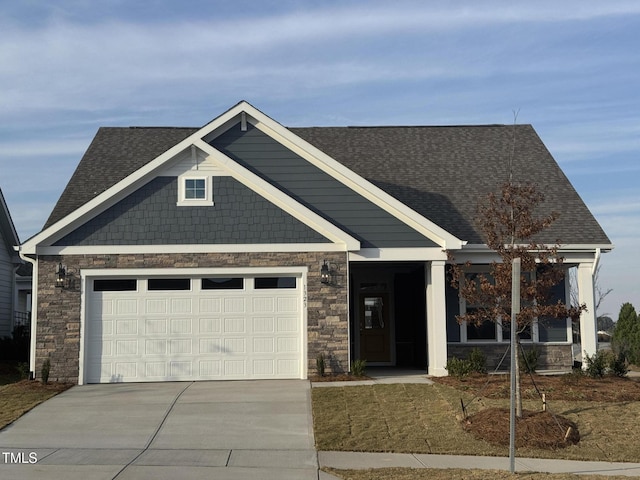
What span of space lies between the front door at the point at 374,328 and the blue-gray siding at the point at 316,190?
4273mm

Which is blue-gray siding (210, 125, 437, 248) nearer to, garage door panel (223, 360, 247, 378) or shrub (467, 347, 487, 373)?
shrub (467, 347, 487, 373)

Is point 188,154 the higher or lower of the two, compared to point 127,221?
higher

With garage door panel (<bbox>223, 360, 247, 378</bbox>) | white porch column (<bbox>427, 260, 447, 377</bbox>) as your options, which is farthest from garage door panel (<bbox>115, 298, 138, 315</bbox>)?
white porch column (<bbox>427, 260, 447, 377</bbox>)

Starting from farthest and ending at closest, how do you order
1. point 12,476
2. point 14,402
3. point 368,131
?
point 368,131 → point 14,402 → point 12,476

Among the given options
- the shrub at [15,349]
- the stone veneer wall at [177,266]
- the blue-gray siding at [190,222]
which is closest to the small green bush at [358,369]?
the stone veneer wall at [177,266]

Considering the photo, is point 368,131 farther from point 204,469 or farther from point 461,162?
point 204,469

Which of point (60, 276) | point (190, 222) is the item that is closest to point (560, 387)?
point (190, 222)

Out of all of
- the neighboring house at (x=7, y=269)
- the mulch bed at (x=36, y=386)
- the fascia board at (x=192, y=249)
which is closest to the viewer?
the mulch bed at (x=36, y=386)

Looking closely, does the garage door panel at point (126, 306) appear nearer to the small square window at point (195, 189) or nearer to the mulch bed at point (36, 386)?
the mulch bed at point (36, 386)

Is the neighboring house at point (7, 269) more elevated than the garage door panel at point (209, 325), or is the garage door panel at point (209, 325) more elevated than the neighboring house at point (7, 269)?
the neighboring house at point (7, 269)

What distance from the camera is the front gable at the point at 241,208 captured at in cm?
1705

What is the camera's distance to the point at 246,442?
1180 centimetres

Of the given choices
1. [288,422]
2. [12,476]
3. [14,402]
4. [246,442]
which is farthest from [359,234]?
[12,476]

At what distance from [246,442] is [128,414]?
297 cm
